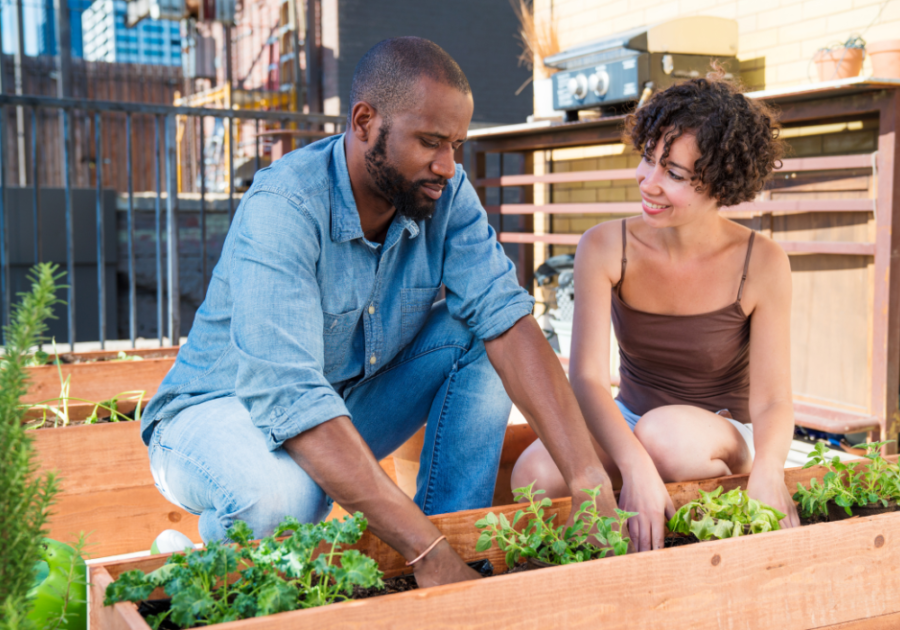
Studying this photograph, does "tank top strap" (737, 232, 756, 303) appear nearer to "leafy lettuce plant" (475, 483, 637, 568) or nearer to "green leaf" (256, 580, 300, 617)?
"leafy lettuce plant" (475, 483, 637, 568)

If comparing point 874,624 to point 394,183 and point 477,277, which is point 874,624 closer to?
point 477,277

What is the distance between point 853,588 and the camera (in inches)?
51.8

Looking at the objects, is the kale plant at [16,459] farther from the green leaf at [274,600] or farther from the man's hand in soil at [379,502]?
the man's hand in soil at [379,502]

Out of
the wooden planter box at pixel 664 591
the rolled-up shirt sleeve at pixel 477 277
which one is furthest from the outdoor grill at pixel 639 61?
the wooden planter box at pixel 664 591

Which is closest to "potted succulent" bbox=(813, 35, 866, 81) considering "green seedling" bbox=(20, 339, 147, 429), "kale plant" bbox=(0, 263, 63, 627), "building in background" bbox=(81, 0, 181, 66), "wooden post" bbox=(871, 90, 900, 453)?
"wooden post" bbox=(871, 90, 900, 453)

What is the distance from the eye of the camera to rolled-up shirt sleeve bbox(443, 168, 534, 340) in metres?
1.65

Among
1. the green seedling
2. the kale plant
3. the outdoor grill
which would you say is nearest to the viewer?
the kale plant

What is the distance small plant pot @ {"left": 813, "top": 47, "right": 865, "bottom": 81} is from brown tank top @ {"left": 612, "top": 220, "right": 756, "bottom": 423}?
80.9 inches

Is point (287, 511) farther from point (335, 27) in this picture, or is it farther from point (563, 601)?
point (335, 27)

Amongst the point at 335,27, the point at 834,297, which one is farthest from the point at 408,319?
the point at 335,27

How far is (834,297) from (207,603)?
3.22 metres

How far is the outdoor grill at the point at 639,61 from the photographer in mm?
3852

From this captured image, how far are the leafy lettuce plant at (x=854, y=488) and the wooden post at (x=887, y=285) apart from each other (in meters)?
1.58

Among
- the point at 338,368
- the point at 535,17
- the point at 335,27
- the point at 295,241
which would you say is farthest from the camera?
the point at 335,27
